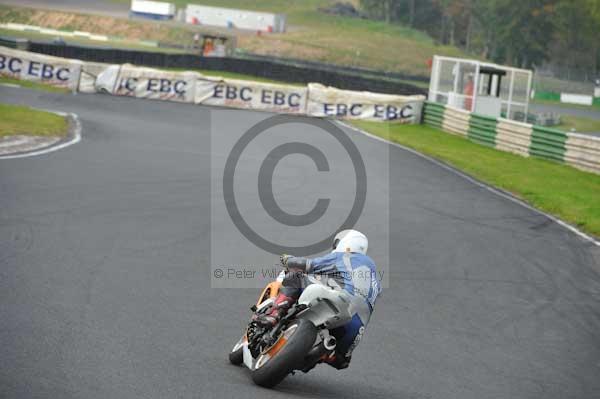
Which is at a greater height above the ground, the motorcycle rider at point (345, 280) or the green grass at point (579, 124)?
the green grass at point (579, 124)

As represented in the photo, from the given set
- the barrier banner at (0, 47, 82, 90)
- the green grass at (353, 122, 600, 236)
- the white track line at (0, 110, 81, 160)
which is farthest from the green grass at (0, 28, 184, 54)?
the white track line at (0, 110, 81, 160)

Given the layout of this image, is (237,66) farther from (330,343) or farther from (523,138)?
(330,343)

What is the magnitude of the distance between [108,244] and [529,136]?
1676 cm

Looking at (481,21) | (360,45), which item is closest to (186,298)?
(360,45)

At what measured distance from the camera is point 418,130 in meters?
29.9

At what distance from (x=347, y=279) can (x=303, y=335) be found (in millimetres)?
590

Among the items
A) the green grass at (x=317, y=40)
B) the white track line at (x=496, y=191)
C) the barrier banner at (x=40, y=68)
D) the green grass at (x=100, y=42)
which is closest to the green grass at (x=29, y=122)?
the barrier banner at (x=40, y=68)

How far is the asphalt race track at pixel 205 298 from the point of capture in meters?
7.13

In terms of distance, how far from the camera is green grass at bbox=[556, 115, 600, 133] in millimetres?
41869

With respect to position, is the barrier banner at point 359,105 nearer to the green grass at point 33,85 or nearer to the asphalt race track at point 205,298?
the green grass at point 33,85

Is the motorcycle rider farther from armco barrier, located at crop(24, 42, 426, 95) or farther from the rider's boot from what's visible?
armco barrier, located at crop(24, 42, 426, 95)

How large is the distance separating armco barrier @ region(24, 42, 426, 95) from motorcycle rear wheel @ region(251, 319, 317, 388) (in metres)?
32.3

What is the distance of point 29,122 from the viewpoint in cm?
2170

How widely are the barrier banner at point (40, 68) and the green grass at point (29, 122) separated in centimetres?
760
